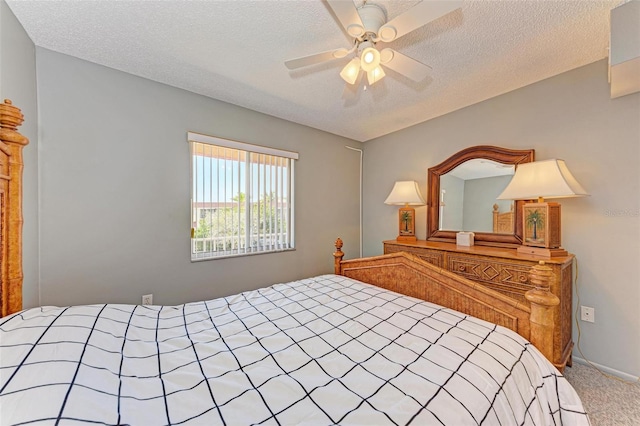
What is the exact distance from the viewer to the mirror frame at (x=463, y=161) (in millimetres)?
2342

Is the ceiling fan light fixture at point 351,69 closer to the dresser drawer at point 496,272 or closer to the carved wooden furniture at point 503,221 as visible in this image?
the dresser drawer at point 496,272

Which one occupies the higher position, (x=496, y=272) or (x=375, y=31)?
(x=375, y=31)

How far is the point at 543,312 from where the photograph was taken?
118cm

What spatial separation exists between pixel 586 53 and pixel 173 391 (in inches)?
125

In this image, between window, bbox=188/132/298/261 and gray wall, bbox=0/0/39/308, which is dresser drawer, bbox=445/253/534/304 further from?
gray wall, bbox=0/0/39/308

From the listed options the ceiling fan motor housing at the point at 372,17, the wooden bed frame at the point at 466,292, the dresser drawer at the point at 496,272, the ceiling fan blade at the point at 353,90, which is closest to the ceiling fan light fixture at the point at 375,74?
the ceiling fan motor housing at the point at 372,17

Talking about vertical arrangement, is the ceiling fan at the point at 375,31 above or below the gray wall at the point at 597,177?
above

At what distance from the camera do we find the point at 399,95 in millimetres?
2457

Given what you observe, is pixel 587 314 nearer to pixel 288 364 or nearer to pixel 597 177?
pixel 597 177

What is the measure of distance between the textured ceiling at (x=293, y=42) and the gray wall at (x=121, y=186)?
20cm

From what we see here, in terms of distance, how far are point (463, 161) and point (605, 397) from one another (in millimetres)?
2095

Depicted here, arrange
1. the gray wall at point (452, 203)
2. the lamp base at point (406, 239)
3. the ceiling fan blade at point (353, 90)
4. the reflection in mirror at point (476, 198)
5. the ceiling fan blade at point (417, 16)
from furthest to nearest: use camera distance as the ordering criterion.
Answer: the lamp base at point (406, 239)
the gray wall at point (452, 203)
the reflection in mirror at point (476, 198)
the ceiling fan blade at point (353, 90)
the ceiling fan blade at point (417, 16)

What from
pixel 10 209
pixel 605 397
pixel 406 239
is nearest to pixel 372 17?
pixel 10 209

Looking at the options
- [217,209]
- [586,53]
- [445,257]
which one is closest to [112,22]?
[217,209]
